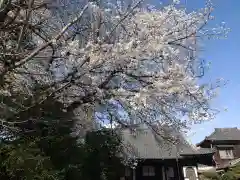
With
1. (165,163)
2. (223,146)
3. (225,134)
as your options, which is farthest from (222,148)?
(165,163)

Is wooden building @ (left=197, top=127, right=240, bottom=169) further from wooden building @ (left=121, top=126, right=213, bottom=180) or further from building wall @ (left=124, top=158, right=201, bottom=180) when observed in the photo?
building wall @ (left=124, top=158, right=201, bottom=180)

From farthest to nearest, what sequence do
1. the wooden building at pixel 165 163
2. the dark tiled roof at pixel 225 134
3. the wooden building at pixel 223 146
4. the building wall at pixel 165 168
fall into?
the dark tiled roof at pixel 225 134
the wooden building at pixel 223 146
the building wall at pixel 165 168
the wooden building at pixel 165 163

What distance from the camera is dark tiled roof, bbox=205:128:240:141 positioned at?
3351 centimetres

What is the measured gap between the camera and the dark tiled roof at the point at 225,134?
33.5 m

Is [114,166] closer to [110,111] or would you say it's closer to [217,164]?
[110,111]

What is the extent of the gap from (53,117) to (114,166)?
5095 mm

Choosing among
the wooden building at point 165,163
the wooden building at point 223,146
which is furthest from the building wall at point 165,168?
the wooden building at point 223,146

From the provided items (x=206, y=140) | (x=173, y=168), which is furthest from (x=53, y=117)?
(x=206, y=140)

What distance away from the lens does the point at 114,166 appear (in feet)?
47.0

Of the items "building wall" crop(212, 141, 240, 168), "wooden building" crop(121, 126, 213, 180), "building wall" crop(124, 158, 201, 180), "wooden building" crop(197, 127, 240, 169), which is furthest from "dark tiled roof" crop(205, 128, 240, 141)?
"building wall" crop(124, 158, 201, 180)

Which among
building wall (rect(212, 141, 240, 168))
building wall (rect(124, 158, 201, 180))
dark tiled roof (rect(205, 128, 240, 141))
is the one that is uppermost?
dark tiled roof (rect(205, 128, 240, 141))

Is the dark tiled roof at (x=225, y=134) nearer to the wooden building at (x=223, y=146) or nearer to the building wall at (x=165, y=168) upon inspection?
the wooden building at (x=223, y=146)

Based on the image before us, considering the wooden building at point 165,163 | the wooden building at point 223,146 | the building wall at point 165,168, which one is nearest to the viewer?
the wooden building at point 165,163

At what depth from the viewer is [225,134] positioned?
34188mm
